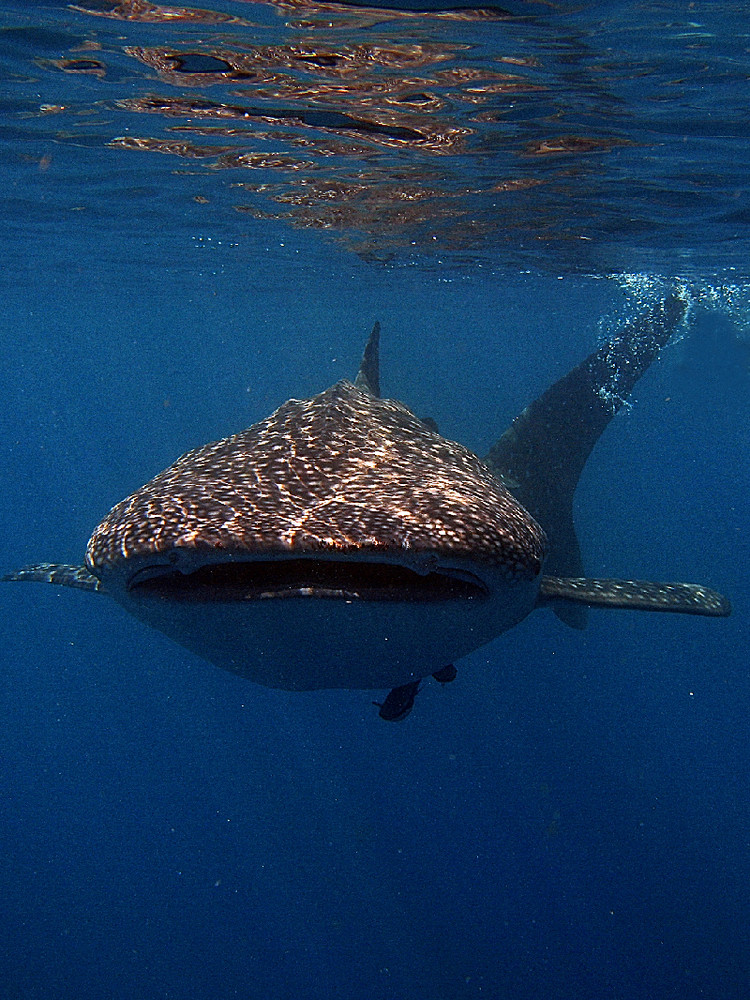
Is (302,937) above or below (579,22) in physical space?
below

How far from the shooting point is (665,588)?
7.05 metres

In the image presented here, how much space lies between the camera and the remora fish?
142 inches

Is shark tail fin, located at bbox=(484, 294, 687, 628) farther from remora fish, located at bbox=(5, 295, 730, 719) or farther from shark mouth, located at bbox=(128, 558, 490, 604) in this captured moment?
shark mouth, located at bbox=(128, 558, 490, 604)

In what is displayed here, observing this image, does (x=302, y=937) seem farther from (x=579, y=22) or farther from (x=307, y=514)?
(x=579, y=22)

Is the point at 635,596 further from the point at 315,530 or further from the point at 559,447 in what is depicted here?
the point at 559,447

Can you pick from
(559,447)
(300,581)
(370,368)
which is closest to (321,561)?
(300,581)

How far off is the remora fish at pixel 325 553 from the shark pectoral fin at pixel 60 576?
2319mm

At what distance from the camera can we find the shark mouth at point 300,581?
3.72m

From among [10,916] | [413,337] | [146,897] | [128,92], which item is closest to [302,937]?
[146,897]

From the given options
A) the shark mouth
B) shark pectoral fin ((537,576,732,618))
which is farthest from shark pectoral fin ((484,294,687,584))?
the shark mouth

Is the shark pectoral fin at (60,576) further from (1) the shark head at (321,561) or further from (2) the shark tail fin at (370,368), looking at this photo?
(2) the shark tail fin at (370,368)

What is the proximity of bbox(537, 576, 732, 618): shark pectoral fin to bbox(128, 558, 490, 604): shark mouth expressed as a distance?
2.66 metres

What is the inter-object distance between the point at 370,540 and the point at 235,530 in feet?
2.34

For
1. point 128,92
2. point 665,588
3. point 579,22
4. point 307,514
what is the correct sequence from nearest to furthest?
point 307,514 < point 665,588 < point 579,22 < point 128,92
